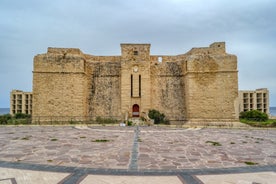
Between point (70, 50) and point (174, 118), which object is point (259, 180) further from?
point (70, 50)

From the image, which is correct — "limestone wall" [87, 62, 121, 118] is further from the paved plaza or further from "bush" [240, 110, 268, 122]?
the paved plaza

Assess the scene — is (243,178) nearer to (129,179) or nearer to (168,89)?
(129,179)

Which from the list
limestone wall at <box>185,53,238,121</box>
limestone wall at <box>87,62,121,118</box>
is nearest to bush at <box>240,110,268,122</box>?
limestone wall at <box>185,53,238,121</box>

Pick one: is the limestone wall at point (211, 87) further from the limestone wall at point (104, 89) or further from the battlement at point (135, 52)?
the limestone wall at point (104, 89)

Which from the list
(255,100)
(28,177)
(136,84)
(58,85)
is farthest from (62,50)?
(255,100)

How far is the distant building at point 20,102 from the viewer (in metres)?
40.2

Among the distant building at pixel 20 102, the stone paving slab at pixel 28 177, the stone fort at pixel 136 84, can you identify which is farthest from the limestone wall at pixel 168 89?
the distant building at pixel 20 102

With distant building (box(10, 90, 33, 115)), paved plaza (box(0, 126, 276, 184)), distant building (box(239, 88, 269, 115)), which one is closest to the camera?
paved plaza (box(0, 126, 276, 184))

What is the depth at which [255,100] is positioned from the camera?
39.8m

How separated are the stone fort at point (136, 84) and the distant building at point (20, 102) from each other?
75.7 ft

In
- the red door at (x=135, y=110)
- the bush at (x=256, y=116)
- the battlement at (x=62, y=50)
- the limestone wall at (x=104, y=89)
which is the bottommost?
the bush at (x=256, y=116)

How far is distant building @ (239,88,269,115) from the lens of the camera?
39.6 metres

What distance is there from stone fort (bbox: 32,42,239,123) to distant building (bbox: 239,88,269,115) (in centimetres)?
2271

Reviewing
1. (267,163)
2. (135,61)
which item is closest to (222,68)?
(135,61)
